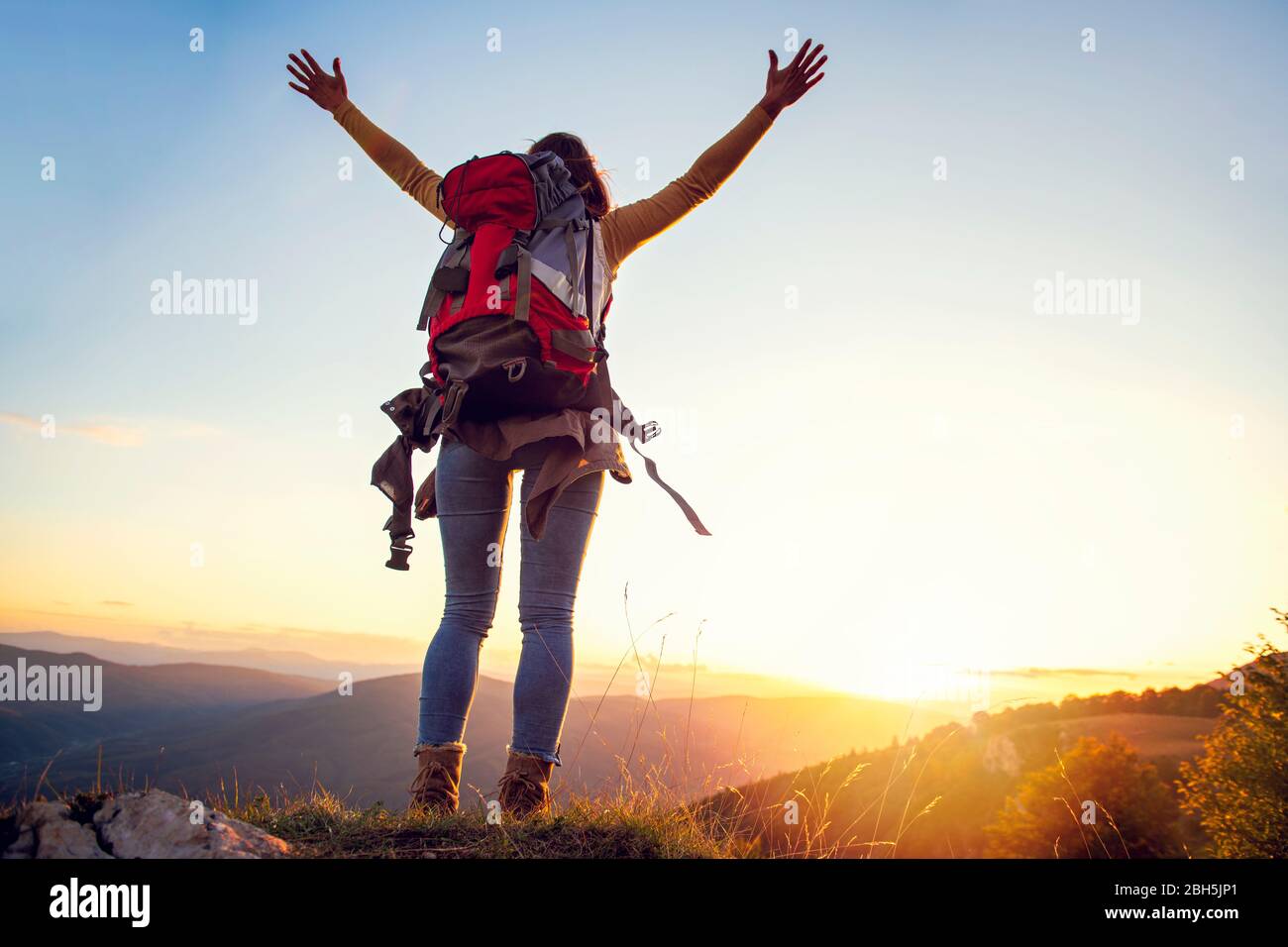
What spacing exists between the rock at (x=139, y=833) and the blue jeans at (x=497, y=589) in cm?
93

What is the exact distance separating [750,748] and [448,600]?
65.4 inches

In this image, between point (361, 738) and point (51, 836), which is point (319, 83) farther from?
point (361, 738)

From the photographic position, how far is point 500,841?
253 centimetres

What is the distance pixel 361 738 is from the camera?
5221 inches

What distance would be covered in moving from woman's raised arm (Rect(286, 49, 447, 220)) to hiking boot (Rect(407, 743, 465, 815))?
2.53 meters

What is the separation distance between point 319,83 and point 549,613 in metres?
3.34

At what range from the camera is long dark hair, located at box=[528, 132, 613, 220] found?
3.61 m

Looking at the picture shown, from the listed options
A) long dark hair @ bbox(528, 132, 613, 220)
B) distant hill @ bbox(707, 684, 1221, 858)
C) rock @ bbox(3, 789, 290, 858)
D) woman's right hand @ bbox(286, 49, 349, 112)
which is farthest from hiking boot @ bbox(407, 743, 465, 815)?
distant hill @ bbox(707, 684, 1221, 858)

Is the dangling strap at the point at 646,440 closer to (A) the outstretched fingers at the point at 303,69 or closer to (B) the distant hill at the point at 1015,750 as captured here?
(A) the outstretched fingers at the point at 303,69

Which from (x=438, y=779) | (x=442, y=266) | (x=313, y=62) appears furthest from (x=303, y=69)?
(x=438, y=779)

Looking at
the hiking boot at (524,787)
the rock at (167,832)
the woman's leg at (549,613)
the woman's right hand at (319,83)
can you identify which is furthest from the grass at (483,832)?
the woman's right hand at (319,83)

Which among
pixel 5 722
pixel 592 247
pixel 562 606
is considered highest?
pixel 592 247

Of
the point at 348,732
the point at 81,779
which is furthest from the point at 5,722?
the point at 81,779
